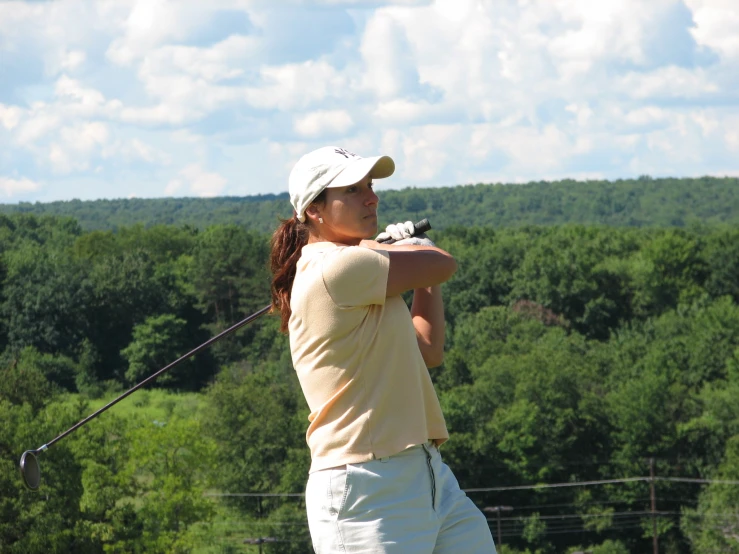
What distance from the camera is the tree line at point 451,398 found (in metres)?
33.5

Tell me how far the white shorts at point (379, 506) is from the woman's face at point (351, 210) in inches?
25.2

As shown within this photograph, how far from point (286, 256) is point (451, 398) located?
40551mm

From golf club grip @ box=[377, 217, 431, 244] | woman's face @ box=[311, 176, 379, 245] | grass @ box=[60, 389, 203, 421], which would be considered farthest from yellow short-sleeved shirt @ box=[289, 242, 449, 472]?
grass @ box=[60, 389, 203, 421]

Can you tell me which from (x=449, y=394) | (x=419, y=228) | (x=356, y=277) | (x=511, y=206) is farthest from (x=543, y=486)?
(x=511, y=206)

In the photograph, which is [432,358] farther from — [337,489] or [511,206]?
[511,206]

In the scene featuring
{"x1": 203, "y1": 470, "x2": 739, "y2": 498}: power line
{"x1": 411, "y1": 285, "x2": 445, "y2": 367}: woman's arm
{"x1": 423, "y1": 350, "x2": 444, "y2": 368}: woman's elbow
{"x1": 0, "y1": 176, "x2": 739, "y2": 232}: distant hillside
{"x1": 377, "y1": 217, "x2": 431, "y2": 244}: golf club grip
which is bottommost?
{"x1": 203, "y1": 470, "x2": 739, "y2": 498}: power line

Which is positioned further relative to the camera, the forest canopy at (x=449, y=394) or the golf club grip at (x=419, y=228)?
the forest canopy at (x=449, y=394)

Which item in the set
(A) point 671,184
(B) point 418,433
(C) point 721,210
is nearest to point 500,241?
(B) point 418,433

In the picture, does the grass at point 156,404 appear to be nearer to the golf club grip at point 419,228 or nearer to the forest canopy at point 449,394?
the forest canopy at point 449,394

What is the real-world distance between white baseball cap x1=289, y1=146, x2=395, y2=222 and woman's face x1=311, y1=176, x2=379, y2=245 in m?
0.03

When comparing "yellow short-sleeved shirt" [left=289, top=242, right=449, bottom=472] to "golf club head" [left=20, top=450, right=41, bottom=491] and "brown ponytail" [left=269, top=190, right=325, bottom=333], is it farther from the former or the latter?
"golf club head" [left=20, top=450, right=41, bottom=491]

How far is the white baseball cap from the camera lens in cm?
337

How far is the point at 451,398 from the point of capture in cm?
4378

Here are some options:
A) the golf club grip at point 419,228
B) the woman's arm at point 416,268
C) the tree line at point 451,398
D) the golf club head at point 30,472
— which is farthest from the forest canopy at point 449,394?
the woman's arm at point 416,268
